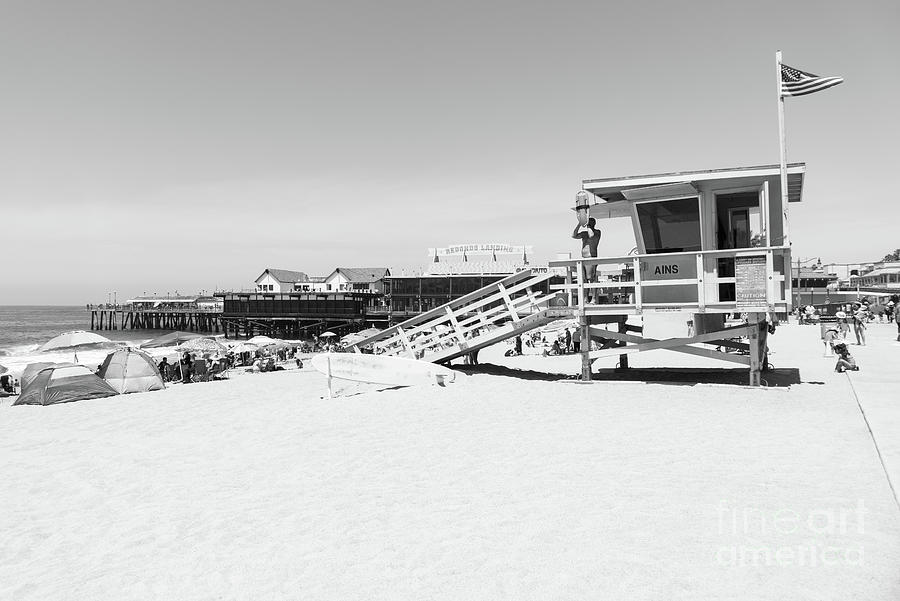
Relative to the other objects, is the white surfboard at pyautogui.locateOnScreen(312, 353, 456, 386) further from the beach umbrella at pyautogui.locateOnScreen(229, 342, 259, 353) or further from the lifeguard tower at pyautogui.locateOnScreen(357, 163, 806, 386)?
the beach umbrella at pyautogui.locateOnScreen(229, 342, 259, 353)

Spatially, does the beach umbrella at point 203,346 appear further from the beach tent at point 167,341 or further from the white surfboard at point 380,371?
the white surfboard at point 380,371

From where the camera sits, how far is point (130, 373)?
1488cm

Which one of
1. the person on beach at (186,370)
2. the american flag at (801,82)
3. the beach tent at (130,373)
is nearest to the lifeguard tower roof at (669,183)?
the american flag at (801,82)

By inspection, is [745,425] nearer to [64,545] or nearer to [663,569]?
[663,569]

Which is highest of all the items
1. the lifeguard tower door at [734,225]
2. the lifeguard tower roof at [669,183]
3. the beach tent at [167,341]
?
the lifeguard tower roof at [669,183]

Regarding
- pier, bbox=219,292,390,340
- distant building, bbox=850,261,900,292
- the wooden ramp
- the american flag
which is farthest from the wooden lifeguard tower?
distant building, bbox=850,261,900,292

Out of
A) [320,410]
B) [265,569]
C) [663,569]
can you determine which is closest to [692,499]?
[663,569]

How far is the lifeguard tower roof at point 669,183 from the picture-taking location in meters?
11.4

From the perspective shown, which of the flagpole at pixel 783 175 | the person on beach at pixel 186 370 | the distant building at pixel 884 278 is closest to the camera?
the flagpole at pixel 783 175

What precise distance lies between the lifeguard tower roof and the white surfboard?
5.61 metres

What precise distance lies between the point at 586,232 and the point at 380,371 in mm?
5838

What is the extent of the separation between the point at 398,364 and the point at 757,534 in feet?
31.3

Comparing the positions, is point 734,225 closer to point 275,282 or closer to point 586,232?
point 586,232

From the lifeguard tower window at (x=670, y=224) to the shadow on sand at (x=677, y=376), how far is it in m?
3.04
